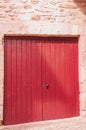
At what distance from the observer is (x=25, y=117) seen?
5.50 metres

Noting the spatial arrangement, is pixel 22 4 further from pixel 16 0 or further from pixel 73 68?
pixel 73 68

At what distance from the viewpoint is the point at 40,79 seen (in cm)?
561

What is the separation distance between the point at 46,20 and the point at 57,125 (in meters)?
2.35

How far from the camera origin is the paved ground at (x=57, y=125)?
5339 mm

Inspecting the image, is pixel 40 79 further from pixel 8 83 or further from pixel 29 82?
pixel 8 83

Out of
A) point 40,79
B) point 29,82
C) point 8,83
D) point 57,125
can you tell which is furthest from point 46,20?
point 57,125

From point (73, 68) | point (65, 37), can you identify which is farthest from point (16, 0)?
point (73, 68)

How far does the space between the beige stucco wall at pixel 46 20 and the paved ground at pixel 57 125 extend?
0.23 metres

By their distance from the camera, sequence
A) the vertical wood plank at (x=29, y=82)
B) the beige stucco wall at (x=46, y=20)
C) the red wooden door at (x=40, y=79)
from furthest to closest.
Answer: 1. the vertical wood plank at (x=29, y=82)
2. the red wooden door at (x=40, y=79)
3. the beige stucco wall at (x=46, y=20)

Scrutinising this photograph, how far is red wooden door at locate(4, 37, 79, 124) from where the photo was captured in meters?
5.41

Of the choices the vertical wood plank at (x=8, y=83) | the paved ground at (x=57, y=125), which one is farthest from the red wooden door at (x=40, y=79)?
the paved ground at (x=57, y=125)

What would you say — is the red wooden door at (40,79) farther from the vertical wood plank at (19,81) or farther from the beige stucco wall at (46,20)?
the beige stucco wall at (46,20)

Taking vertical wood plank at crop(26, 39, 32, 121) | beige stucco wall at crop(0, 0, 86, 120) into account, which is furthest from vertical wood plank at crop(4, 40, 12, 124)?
vertical wood plank at crop(26, 39, 32, 121)

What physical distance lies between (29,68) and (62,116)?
4.47 feet
